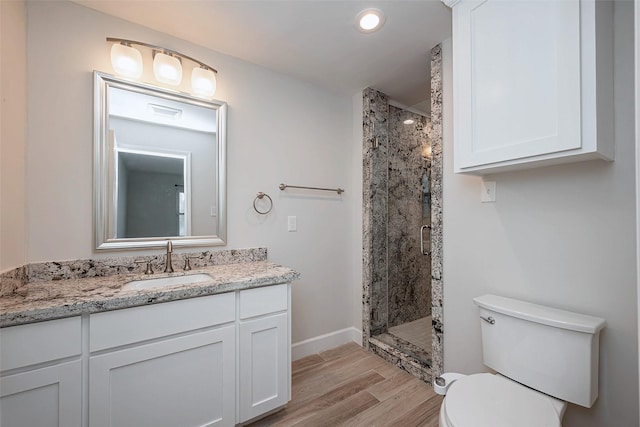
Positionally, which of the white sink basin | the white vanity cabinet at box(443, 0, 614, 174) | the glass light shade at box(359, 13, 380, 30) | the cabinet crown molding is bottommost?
the white sink basin

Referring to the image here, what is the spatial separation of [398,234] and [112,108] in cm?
251

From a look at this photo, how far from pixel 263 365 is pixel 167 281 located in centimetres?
75

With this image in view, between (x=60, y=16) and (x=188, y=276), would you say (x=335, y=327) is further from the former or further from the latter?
(x=60, y=16)

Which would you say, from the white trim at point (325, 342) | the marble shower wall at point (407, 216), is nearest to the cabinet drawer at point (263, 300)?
the white trim at point (325, 342)

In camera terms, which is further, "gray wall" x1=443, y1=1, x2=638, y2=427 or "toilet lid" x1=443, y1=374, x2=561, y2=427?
"gray wall" x1=443, y1=1, x2=638, y2=427

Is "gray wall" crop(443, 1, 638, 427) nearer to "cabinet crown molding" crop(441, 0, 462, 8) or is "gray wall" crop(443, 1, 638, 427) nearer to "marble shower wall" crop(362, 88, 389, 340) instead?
"cabinet crown molding" crop(441, 0, 462, 8)

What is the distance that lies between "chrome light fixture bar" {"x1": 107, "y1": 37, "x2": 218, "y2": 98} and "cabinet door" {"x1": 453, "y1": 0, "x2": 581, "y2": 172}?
5.08 feet

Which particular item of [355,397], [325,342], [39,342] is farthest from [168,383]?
[325,342]

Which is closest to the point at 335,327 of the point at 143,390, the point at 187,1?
the point at 143,390

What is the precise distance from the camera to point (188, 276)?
5.19ft

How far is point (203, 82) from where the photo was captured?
176cm

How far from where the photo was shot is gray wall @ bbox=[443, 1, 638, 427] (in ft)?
3.58

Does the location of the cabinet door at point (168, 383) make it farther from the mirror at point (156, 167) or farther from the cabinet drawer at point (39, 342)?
the mirror at point (156, 167)

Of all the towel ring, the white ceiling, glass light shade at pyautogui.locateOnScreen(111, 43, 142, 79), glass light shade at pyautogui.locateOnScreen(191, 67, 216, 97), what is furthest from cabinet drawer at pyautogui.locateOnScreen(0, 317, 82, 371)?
the white ceiling
